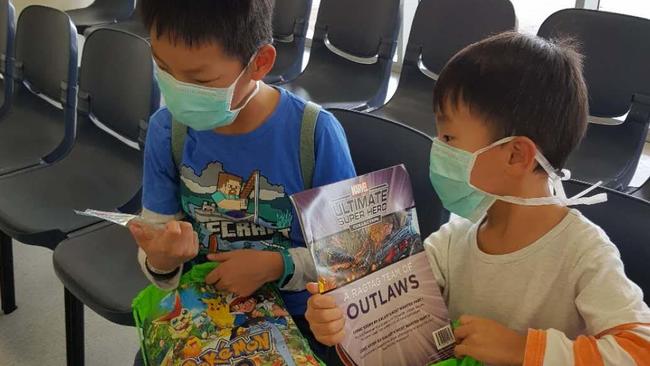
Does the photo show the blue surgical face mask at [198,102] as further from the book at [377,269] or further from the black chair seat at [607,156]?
the black chair seat at [607,156]

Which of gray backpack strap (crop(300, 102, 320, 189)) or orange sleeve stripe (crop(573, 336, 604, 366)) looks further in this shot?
gray backpack strap (crop(300, 102, 320, 189))

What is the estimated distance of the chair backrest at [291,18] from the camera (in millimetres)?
3012

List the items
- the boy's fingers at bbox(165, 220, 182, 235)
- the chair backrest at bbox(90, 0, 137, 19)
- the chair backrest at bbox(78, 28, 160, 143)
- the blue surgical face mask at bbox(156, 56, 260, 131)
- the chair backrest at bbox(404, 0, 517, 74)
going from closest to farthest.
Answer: the boy's fingers at bbox(165, 220, 182, 235), the blue surgical face mask at bbox(156, 56, 260, 131), the chair backrest at bbox(78, 28, 160, 143), the chair backrest at bbox(404, 0, 517, 74), the chair backrest at bbox(90, 0, 137, 19)

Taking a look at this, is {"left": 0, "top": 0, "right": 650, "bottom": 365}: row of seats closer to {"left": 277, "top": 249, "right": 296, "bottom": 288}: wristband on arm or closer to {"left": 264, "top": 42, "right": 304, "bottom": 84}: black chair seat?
{"left": 277, "top": 249, "right": 296, "bottom": 288}: wristband on arm

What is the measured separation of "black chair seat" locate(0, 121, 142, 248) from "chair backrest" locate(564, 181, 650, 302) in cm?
134

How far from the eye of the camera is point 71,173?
201 cm

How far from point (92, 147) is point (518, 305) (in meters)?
1.61

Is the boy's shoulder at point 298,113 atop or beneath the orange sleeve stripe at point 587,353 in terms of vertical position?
atop

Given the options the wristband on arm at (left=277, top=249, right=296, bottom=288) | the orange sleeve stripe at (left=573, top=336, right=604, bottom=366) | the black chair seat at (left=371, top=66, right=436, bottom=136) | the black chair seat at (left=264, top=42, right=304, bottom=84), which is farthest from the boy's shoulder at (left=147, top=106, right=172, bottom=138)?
the black chair seat at (left=264, top=42, right=304, bottom=84)

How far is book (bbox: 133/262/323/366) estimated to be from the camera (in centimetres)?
99

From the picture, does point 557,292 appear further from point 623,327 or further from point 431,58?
point 431,58

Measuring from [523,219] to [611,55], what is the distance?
1.29 meters

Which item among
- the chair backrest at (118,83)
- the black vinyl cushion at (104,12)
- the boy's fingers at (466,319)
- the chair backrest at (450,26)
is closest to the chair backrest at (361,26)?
the chair backrest at (450,26)

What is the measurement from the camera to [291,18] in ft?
9.96
